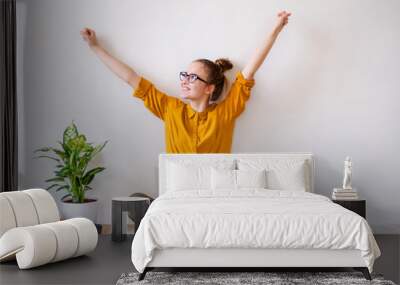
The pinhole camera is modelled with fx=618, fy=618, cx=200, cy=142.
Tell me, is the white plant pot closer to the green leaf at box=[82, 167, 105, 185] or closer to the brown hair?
the green leaf at box=[82, 167, 105, 185]

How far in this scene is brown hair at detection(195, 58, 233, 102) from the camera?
589 cm

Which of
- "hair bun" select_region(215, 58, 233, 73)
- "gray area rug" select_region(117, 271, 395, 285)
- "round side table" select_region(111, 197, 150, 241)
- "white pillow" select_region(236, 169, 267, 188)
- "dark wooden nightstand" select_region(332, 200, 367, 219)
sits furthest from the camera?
"hair bun" select_region(215, 58, 233, 73)

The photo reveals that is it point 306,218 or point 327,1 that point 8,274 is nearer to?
point 306,218

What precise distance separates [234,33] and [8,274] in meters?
3.14

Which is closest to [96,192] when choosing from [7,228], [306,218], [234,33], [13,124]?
[13,124]

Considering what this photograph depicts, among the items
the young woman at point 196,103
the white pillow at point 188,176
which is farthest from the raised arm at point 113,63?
the white pillow at point 188,176

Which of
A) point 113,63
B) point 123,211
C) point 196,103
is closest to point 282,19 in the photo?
point 196,103

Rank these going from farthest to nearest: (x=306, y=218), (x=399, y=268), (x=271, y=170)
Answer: (x=271, y=170), (x=399, y=268), (x=306, y=218)

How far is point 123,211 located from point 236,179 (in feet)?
3.41

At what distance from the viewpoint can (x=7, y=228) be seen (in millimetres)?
4512

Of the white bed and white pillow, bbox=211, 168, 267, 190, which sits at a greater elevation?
white pillow, bbox=211, 168, 267, 190

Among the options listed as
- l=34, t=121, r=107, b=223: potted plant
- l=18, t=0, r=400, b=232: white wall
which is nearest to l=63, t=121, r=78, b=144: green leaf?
l=34, t=121, r=107, b=223: potted plant

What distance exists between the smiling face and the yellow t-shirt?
123 mm

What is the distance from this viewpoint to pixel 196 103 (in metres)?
5.95
